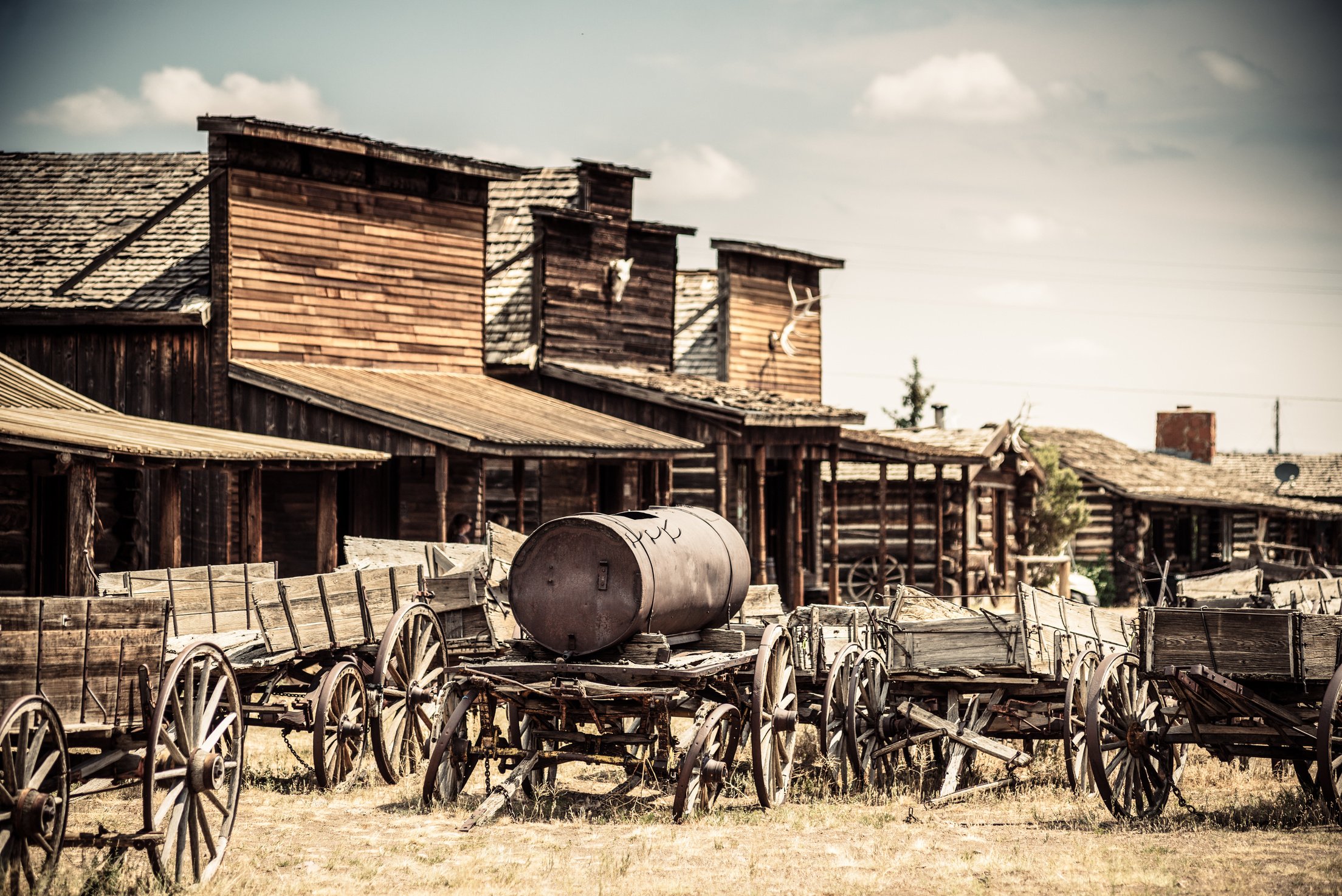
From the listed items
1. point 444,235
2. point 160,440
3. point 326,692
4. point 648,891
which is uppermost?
point 444,235

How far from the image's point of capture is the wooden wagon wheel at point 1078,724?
10266 mm

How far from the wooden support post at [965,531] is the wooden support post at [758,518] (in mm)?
5108

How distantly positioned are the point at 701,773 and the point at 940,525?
17.7 m

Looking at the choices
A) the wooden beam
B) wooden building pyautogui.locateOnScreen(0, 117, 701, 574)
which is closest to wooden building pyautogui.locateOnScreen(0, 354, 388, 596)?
wooden building pyautogui.locateOnScreen(0, 117, 701, 574)

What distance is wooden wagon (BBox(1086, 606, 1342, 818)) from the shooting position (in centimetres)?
938

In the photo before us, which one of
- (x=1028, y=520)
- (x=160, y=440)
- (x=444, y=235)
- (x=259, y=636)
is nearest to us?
(x=259, y=636)

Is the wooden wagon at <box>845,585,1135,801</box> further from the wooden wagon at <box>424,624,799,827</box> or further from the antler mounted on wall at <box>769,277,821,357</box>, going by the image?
the antler mounted on wall at <box>769,277,821,357</box>

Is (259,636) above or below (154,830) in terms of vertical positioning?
above

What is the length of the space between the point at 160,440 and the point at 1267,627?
10661mm

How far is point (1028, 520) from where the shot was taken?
31250mm

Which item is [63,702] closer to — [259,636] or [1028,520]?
[259,636]

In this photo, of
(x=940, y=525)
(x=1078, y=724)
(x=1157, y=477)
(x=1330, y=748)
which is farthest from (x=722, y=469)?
(x=1157, y=477)

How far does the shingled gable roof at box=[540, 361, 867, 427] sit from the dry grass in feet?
38.9

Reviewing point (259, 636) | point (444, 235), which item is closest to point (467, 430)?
point (444, 235)
